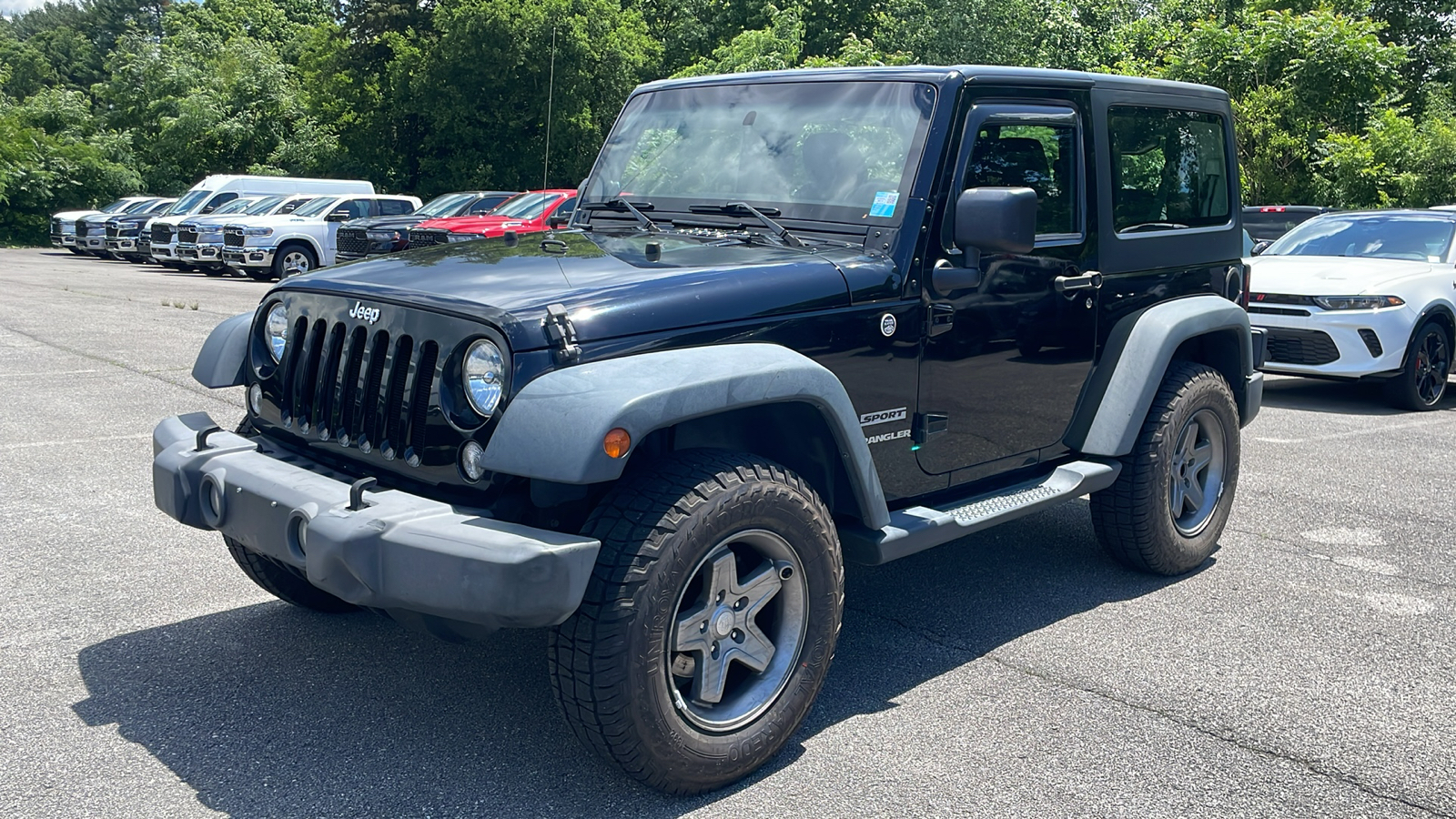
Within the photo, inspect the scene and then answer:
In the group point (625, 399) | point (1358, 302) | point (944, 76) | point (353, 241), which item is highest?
point (944, 76)

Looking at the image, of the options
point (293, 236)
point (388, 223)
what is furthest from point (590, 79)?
point (388, 223)

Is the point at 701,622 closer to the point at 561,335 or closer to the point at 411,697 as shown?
the point at 561,335

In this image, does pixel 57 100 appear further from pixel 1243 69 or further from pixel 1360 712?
pixel 1360 712

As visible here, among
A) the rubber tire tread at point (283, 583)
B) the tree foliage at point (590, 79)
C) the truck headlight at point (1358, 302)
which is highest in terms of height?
the tree foliage at point (590, 79)

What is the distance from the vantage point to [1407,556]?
5691 mm

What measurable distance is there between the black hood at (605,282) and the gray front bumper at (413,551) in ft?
1.67

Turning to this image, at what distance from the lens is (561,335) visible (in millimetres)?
3201

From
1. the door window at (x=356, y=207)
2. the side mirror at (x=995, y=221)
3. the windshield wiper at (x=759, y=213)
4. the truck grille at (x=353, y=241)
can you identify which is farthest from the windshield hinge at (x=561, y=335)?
the door window at (x=356, y=207)

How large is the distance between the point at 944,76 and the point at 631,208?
120 centimetres

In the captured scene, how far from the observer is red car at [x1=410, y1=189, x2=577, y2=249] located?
58.3 ft

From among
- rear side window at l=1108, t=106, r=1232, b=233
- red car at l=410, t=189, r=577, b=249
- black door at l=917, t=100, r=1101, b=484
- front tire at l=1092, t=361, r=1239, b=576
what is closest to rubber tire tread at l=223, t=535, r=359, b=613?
black door at l=917, t=100, r=1101, b=484

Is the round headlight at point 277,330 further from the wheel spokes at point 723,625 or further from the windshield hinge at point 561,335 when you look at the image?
the wheel spokes at point 723,625

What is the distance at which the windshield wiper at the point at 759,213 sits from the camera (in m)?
4.12

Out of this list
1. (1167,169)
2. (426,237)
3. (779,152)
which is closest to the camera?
(779,152)
